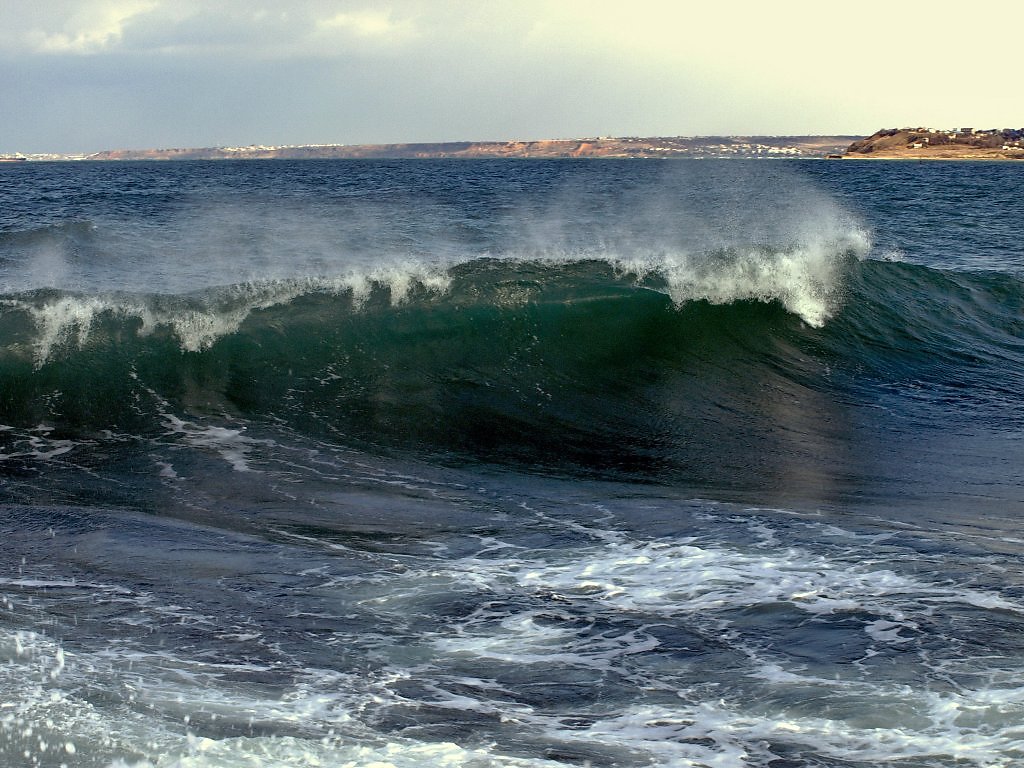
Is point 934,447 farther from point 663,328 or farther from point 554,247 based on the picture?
point 554,247

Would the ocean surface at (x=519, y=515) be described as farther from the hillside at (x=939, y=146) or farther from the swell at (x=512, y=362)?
the hillside at (x=939, y=146)

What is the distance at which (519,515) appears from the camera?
6801mm

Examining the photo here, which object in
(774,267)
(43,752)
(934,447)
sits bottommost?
(43,752)

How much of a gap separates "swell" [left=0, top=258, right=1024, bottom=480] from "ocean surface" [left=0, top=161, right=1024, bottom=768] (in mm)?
60

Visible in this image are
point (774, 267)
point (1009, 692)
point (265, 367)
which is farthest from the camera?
point (774, 267)

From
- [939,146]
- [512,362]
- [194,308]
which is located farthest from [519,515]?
[939,146]

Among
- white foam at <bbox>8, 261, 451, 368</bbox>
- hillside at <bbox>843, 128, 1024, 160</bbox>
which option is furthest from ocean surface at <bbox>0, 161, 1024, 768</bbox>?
hillside at <bbox>843, 128, 1024, 160</bbox>

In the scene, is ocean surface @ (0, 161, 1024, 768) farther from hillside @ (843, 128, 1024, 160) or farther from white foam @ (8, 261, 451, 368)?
hillside @ (843, 128, 1024, 160)

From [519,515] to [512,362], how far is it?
5206 mm

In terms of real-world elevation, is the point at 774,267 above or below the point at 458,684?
above

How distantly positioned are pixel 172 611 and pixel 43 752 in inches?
52.5

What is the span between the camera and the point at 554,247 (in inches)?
835

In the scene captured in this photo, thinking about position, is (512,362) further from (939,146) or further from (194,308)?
(939,146)

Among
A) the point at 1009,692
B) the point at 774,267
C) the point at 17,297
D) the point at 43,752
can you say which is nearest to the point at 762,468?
the point at 1009,692
